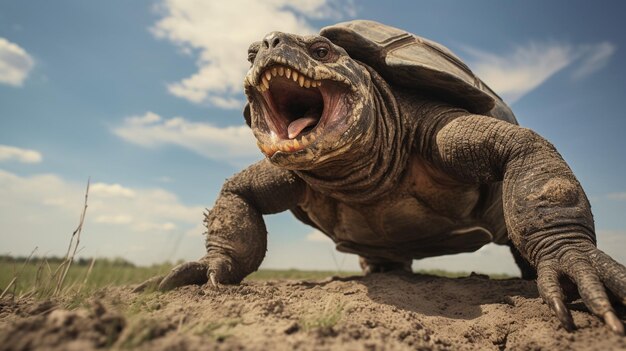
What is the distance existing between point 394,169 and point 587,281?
2.18 meters

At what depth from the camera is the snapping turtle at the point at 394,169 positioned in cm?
335

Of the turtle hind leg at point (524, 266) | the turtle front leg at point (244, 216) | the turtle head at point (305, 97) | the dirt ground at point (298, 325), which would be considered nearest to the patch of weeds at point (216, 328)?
the dirt ground at point (298, 325)

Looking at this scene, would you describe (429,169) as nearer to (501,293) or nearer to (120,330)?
(501,293)

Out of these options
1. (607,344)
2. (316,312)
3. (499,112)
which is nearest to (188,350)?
(316,312)

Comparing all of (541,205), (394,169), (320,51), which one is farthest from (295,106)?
(541,205)

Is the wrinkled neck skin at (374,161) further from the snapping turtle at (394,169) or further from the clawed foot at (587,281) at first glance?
the clawed foot at (587,281)

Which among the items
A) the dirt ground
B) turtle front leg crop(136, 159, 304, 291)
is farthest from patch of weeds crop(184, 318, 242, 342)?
turtle front leg crop(136, 159, 304, 291)

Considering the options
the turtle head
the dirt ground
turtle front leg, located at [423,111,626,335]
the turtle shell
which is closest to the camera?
the dirt ground

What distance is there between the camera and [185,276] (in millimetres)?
4492

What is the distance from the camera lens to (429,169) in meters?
4.72

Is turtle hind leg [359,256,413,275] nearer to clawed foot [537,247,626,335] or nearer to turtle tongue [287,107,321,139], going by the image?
turtle tongue [287,107,321,139]

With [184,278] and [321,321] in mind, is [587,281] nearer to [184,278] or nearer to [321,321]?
[321,321]

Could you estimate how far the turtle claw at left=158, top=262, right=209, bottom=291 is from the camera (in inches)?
171

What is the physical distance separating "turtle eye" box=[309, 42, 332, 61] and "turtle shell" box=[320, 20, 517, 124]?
33.7 inches
